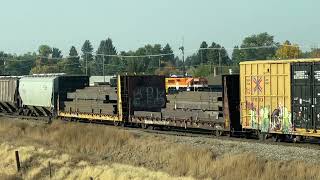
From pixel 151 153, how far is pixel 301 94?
6617 mm

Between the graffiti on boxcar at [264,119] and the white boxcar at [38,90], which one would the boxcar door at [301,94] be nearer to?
the graffiti on boxcar at [264,119]

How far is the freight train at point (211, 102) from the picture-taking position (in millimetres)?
21000

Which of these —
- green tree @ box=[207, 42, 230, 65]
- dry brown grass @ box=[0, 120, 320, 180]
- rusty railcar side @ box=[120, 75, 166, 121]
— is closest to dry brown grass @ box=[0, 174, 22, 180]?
dry brown grass @ box=[0, 120, 320, 180]

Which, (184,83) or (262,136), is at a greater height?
(184,83)

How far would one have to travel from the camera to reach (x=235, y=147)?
20797mm

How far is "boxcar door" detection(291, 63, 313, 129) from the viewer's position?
814 inches

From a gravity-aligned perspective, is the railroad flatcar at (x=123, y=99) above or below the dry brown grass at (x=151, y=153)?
above

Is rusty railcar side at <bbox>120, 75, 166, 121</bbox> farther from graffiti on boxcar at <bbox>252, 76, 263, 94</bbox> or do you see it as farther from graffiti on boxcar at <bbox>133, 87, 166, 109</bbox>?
graffiti on boxcar at <bbox>252, 76, 263, 94</bbox>

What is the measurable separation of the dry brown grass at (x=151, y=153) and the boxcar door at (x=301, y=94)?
354 centimetres

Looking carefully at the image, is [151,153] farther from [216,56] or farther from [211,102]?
[216,56]

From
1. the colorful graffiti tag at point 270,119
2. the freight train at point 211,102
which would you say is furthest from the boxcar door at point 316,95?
the colorful graffiti tag at point 270,119

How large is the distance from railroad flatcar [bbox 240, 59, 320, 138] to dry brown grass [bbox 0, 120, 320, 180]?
3.46 metres

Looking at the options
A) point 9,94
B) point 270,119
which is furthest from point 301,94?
Result: point 9,94

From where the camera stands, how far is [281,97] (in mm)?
21703
